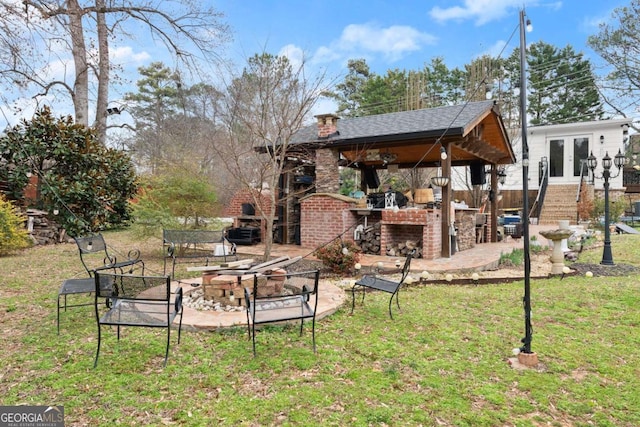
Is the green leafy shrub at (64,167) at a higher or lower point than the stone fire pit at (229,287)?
higher

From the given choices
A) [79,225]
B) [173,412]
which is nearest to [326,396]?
[173,412]

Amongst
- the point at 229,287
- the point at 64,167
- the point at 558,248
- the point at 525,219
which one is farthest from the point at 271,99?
the point at 558,248

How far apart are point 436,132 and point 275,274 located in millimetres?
4910

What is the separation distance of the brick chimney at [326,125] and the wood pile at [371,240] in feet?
8.54

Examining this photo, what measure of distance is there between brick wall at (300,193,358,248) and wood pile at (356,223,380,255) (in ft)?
0.95

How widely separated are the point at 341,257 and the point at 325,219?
2503 mm

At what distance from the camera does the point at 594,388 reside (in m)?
2.81

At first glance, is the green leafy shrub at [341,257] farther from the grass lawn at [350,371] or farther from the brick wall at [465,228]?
the brick wall at [465,228]

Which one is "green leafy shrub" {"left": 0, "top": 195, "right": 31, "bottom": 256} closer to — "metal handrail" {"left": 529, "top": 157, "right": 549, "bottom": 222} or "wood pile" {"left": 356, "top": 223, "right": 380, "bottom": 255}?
"wood pile" {"left": 356, "top": 223, "right": 380, "bottom": 255}

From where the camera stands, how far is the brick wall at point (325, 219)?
347 inches

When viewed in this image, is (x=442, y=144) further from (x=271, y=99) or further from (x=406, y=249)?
(x=271, y=99)

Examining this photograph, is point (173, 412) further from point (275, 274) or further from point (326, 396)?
point (275, 274)

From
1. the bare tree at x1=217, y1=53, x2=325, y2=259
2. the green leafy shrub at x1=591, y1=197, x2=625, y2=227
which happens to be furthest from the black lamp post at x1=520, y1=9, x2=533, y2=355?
the green leafy shrub at x1=591, y1=197, x2=625, y2=227

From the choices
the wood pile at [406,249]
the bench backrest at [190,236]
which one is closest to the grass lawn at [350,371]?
the bench backrest at [190,236]
